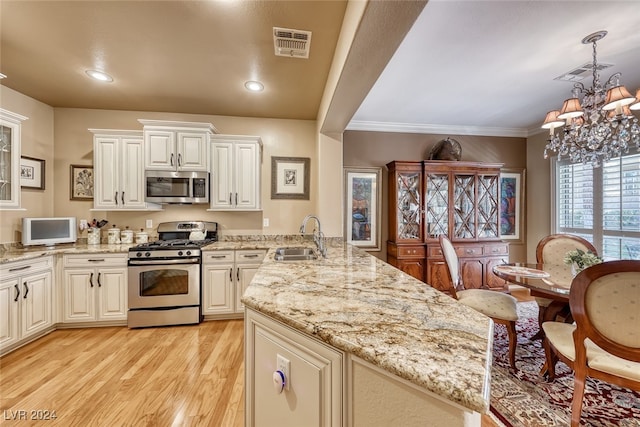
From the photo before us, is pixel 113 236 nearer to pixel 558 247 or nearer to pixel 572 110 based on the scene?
pixel 572 110

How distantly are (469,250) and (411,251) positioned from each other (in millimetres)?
882

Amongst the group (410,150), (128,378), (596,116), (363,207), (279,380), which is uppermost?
(410,150)

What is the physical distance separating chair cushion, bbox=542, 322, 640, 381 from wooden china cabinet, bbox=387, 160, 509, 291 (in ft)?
6.59

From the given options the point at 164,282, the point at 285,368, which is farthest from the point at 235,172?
the point at 285,368

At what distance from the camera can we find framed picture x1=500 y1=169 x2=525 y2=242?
4.38m

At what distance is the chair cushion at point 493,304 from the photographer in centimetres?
219

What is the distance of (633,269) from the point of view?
133cm

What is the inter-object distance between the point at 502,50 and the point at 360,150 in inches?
83.6

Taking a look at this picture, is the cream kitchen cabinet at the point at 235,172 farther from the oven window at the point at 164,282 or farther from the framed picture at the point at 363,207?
the framed picture at the point at 363,207

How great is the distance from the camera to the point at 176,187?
3.24 meters

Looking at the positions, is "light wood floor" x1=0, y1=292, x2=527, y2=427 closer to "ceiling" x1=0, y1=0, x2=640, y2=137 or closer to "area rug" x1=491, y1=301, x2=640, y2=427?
"area rug" x1=491, y1=301, x2=640, y2=427

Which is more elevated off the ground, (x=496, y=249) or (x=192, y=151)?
(x=192, y=151)

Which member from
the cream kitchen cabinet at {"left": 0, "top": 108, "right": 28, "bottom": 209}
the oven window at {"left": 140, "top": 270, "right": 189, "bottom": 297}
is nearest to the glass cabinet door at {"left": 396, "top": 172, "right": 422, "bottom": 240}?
the oven window at {"left": 140, "top": 270, "right": 189, "bottom": 297}

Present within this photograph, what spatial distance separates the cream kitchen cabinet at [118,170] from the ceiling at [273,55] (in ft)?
1.52
